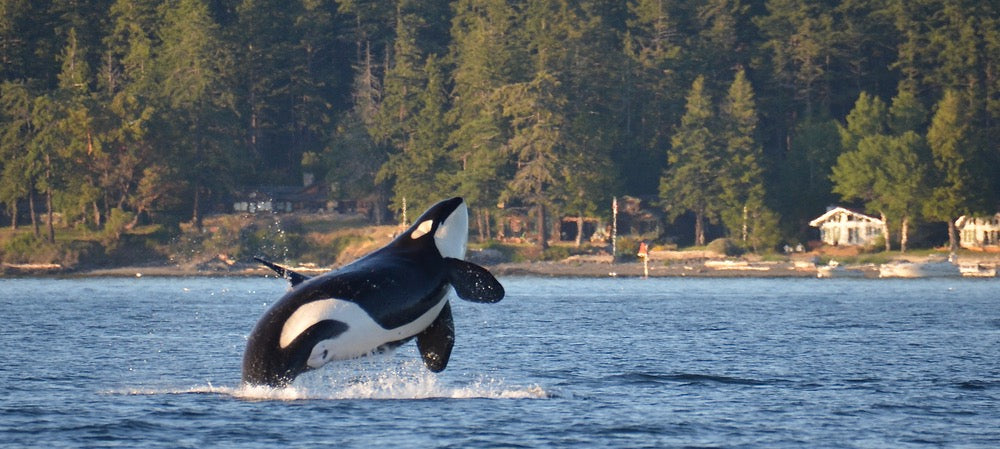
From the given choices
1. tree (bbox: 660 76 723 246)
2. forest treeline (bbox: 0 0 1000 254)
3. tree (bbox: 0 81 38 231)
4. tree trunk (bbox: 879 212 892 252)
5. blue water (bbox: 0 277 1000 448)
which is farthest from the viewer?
tree (bbox: 660 76 723 246)

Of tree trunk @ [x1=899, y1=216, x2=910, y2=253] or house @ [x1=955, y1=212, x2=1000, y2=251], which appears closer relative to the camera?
tree trunk @ [x1=899, y1=216, x2=910, y2=253]

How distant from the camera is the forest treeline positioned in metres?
140

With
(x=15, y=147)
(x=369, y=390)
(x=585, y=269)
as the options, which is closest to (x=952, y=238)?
(x=585, y=269)

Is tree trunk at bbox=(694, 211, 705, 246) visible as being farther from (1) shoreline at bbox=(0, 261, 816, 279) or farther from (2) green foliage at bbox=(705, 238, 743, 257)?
(1) shoreline at bbox=(0, 261, 816, 279)

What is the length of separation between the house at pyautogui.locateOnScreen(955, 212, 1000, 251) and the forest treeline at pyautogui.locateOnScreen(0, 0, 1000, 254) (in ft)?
8.58

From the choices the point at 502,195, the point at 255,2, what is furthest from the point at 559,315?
the point at 255,2

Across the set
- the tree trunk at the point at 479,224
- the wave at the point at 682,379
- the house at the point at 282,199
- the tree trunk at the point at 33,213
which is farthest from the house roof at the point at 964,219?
the wave at the point at 682,379

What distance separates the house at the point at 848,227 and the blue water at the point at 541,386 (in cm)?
6794

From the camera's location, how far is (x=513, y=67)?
147 meters

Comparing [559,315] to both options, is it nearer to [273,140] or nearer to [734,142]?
[734,142]

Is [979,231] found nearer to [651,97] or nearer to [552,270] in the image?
[651,97]

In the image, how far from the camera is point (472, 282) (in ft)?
101

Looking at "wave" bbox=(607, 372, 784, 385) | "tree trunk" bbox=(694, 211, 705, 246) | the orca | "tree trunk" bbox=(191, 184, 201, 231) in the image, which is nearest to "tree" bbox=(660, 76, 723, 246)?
"tree trunk" bbox=(694, 211, 705, 246)

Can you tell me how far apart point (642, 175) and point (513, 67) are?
17763mm
